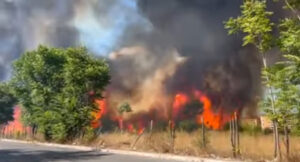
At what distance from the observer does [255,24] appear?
623 inches

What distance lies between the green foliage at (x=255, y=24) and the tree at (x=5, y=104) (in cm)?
7451

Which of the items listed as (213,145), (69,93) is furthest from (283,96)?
(69,93)

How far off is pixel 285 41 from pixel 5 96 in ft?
260

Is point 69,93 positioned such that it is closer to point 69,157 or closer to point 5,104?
point 69,157

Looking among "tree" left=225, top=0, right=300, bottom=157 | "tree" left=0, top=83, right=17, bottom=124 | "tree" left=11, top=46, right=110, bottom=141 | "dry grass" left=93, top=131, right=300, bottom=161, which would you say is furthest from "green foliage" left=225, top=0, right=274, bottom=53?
"tree" left=0, top=83, right=17, bottom=124

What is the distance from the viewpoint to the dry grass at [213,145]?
17.9m

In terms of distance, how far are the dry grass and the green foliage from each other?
3895 millimetres

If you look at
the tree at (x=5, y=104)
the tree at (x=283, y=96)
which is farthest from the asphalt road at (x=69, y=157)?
the tree at (x=5, y=104)

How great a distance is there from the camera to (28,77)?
45219mm

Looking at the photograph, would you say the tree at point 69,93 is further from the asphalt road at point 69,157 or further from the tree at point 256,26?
the tree at point 256,26

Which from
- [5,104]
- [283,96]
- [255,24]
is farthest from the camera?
[5,104]

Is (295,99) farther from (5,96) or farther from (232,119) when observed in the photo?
(5,96)

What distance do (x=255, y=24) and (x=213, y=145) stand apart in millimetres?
7638

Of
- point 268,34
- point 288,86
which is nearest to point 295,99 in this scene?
point 288,86
